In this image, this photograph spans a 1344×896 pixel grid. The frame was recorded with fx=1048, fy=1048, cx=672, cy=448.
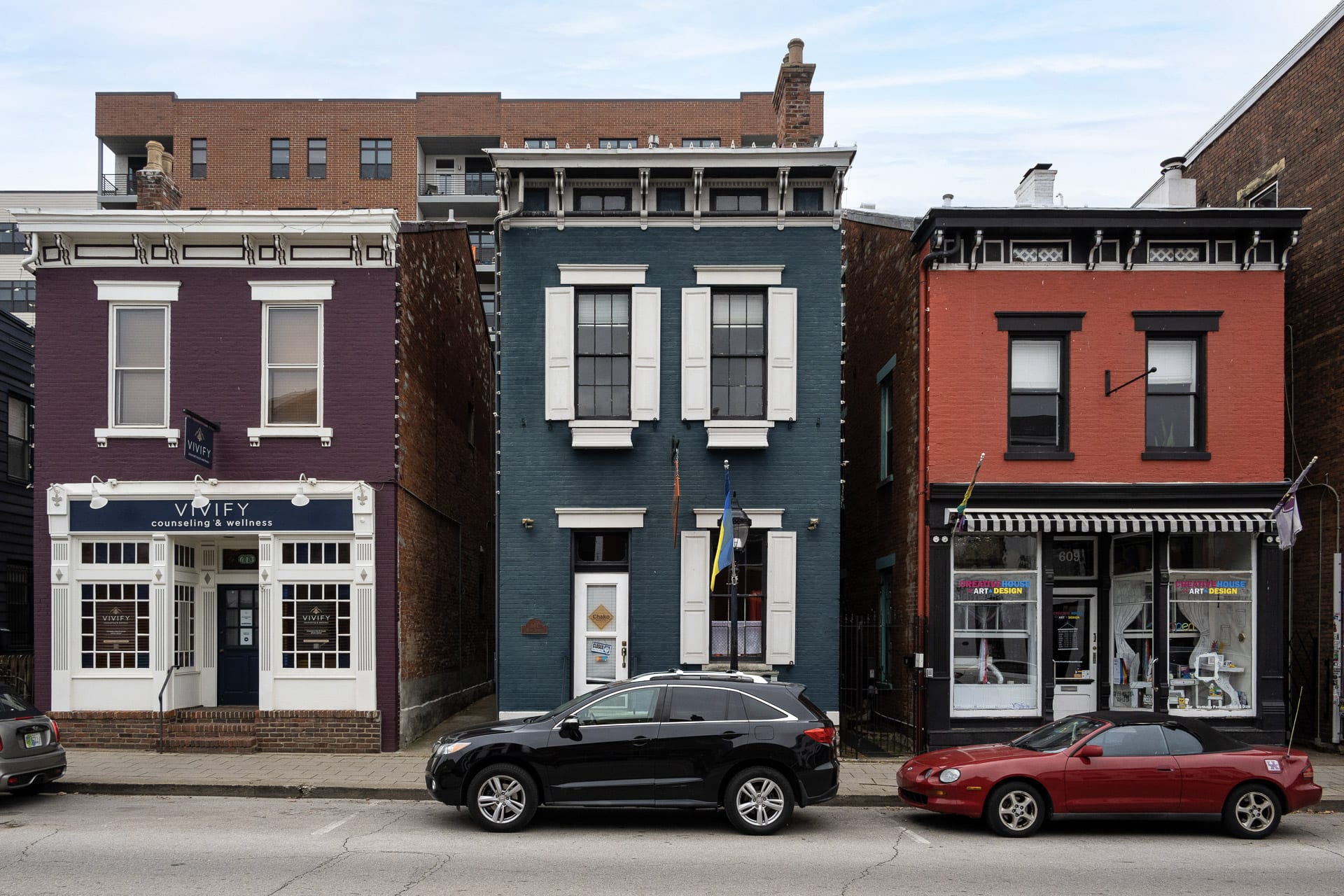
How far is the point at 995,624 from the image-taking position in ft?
53.6

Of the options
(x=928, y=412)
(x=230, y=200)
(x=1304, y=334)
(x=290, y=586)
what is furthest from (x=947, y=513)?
(x=230, y=200)

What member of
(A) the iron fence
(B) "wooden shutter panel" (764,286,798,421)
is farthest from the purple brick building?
(A) the iron fence

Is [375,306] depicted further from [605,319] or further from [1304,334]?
[1304,334]

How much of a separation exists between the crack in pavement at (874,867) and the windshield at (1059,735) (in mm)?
1837

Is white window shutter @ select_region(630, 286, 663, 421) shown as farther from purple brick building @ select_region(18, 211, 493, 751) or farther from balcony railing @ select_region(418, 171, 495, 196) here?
balcony railing @ select_region(418, 171, 495, 196)

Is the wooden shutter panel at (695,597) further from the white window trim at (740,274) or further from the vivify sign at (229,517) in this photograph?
the vivify sign at (229,517)

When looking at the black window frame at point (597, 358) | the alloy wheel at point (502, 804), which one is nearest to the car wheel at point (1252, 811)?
the alloy wheel at point (502, 804)

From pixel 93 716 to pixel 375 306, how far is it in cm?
749

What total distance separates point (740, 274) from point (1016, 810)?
890 centimetres

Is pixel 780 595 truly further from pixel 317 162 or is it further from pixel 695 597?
pixel 317 162

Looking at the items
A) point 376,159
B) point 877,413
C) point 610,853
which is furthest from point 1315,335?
point 376,159

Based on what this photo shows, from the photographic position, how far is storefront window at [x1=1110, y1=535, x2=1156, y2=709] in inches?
653

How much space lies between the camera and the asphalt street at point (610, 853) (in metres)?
9.05

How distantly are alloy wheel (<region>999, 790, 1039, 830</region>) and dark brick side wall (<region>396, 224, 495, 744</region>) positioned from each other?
30.2 ft
